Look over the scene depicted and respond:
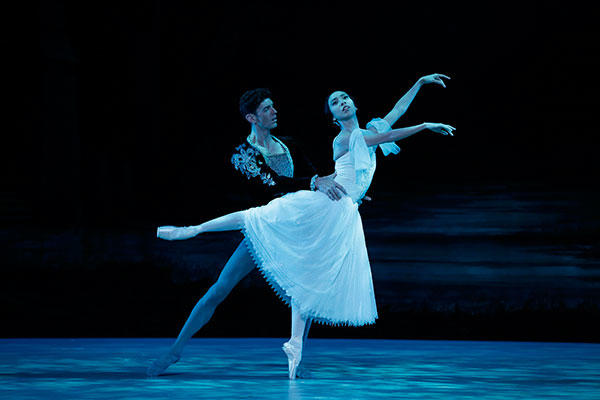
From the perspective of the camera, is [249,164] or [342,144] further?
[342,144]

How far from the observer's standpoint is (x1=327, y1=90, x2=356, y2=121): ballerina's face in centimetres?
378

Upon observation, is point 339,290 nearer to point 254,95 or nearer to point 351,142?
point 351,142

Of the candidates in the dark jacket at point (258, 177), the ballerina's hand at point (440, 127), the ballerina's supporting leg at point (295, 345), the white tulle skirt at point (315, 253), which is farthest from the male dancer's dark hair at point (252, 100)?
the ballerina's supporting leg at point (295, 345)

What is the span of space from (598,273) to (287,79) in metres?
2.35

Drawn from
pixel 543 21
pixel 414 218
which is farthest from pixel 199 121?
pixel 543 21

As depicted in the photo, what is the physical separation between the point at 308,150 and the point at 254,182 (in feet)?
7.27

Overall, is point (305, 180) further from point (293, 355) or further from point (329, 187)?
point (293, 355)

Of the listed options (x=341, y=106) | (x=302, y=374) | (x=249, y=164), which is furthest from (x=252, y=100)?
(x=302, y=374)

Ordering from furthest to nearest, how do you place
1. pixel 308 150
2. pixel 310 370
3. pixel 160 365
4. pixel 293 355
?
pixel 308 150 < pixel 310 370 < pixel 160 365 < pixel 293 355

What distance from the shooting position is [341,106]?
12.4ft

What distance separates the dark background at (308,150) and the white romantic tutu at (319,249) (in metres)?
2.15

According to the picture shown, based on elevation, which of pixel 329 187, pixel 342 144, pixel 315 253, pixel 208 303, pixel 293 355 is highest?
pixel 342 144

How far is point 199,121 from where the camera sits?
20.3ft

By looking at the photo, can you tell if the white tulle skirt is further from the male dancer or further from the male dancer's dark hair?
the male dancer's dark hair
